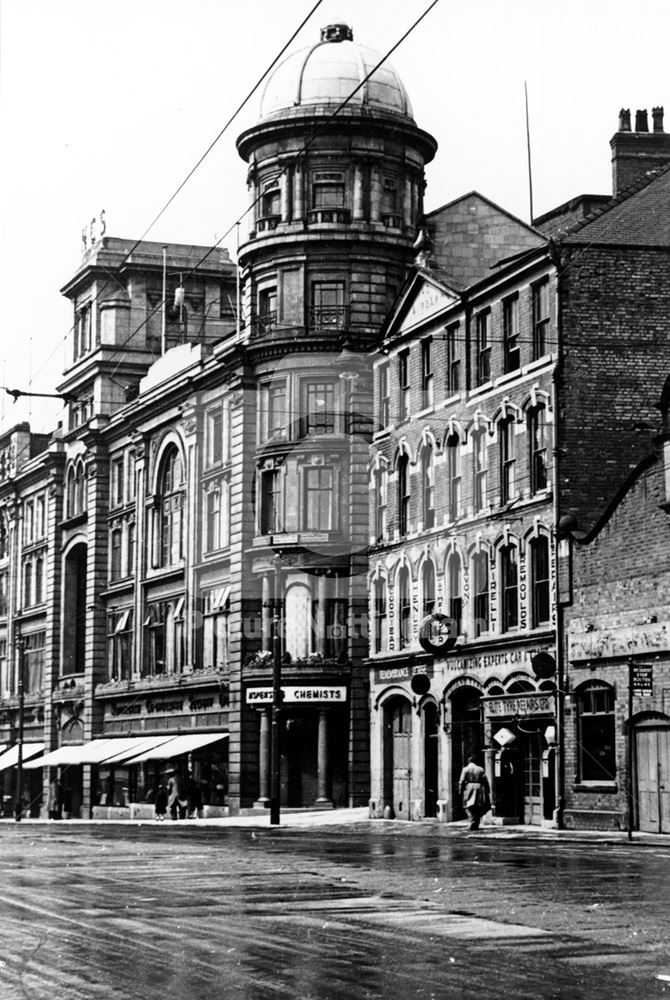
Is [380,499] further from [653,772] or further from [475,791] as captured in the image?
[653,772]

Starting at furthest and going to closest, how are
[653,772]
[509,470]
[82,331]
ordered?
[82,331], [509,470], [653,772]

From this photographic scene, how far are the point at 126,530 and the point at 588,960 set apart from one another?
213 ft

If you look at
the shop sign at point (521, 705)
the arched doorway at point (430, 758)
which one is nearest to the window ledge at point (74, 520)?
the arched doorway at point (430, 758)

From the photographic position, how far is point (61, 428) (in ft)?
297

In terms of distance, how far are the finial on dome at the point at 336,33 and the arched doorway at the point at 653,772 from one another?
3622cm

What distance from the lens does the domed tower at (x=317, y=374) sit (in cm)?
5966

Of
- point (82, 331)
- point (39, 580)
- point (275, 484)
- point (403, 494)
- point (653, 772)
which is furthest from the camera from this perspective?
point (39, 580)

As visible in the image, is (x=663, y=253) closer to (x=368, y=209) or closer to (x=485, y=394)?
(x=485, y=394)

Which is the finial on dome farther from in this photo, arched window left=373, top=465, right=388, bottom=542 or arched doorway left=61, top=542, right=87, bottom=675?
arched doorway left=61, top=542, right=87, bottom=675

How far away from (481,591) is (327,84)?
23.8m

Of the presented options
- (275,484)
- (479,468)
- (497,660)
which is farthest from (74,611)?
(497,660)

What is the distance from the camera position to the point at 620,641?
4022cm

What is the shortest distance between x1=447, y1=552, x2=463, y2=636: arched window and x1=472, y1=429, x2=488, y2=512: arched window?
212cm

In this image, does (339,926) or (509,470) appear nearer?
(339,926)
